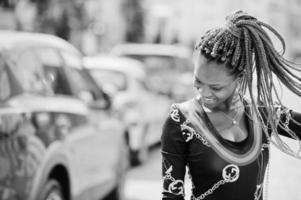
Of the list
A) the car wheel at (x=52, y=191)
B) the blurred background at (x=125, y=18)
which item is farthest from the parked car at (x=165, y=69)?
the car wheel at (x=52, y=191)

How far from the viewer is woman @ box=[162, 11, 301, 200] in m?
2.67

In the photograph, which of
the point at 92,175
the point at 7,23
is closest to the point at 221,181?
the point at 92,175

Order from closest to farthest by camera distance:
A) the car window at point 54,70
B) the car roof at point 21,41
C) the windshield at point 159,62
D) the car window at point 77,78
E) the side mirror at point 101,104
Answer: the car roof at point 21,41 < the car window at point 54,70 < the car window at point 77,78 < the side mirror at point 101,104 < the windshield at point 159,62

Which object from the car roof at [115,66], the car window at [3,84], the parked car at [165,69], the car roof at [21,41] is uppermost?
the car roof at [21,41]

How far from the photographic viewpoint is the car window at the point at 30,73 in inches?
210

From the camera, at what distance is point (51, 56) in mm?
6277

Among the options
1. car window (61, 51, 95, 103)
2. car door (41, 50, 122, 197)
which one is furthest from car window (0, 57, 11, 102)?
car window (61, 51, 95, 103)

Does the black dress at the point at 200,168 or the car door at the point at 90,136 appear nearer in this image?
the black dress at the point at 200,168

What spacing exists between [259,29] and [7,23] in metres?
11.7

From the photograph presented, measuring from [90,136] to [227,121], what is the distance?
3.90 metres

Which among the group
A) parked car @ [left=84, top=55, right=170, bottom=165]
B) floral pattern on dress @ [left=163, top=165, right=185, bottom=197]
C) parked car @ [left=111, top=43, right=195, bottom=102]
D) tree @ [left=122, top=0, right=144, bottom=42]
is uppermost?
floral pattern on dress @ [left=163, top=165, right=185, bottom=197]

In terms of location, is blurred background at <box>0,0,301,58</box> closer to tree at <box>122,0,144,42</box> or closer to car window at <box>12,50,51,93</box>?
tree at <box>122,0,144,42</box>

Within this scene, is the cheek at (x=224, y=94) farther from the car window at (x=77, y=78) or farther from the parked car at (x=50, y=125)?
the car window at (x=77, y=78)

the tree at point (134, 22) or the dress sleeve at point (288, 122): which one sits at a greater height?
the dress sleeve at point (288, 122)
